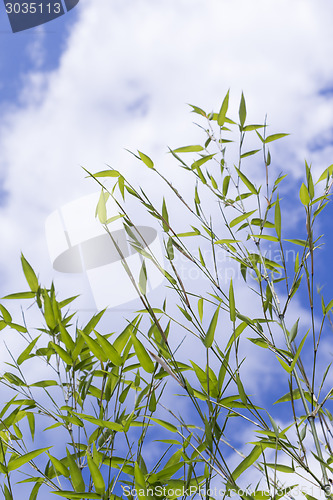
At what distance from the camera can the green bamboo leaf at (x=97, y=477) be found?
0.90 m

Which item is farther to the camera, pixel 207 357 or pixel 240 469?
pixel 240 469

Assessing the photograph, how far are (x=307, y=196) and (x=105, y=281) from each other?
10.8 feet

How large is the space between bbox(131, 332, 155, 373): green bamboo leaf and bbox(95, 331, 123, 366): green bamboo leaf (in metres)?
0.07

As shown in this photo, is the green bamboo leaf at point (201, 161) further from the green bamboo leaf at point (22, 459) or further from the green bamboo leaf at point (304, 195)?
the green bamboo leaf at point (22, 459)

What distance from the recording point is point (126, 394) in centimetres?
112

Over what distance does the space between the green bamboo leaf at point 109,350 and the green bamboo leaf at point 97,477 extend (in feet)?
0.61

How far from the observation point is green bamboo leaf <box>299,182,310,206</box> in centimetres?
114

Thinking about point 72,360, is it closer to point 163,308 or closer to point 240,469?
point 163,308

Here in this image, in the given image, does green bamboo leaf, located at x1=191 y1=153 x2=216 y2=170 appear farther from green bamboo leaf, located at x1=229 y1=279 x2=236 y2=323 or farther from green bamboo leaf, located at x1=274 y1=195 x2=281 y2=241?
green bamboo leaf, located at x1=229 y1=279 x2=236 y2=323

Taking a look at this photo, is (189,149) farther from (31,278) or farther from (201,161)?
(31,278)

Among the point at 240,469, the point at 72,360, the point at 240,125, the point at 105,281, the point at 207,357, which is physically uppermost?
the point at 105,281

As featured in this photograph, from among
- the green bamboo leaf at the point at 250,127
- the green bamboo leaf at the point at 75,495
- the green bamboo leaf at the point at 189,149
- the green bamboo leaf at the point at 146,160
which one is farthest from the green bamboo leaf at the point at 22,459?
the green bamboo leaf at the point at 250,127

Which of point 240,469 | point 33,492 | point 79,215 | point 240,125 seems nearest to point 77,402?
point 33,492

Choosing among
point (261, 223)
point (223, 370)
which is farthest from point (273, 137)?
point (223, 370)
